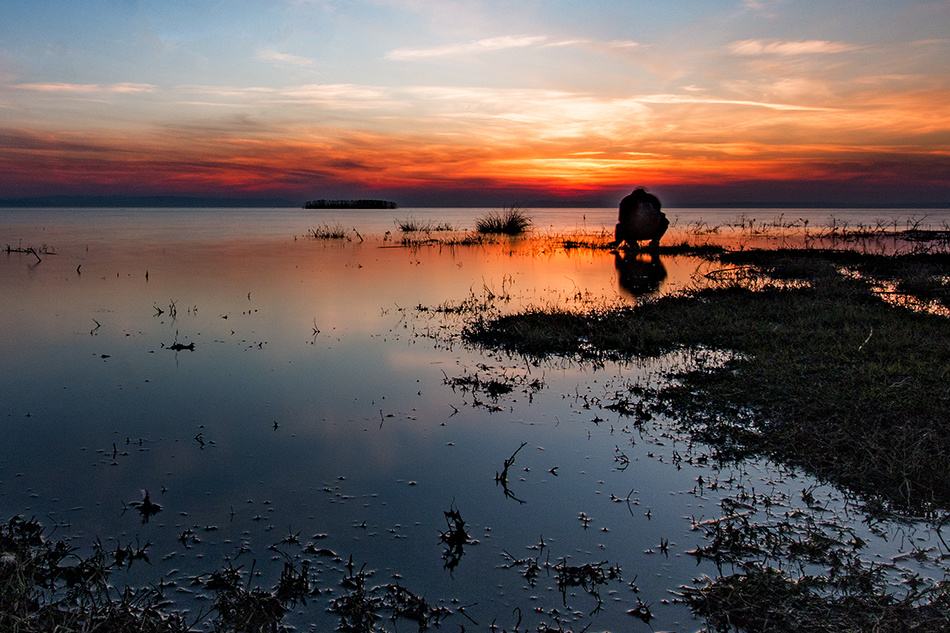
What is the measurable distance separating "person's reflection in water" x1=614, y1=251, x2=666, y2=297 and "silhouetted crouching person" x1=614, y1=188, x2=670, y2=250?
36.3 inches

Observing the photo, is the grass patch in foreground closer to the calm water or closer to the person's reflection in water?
the calm water

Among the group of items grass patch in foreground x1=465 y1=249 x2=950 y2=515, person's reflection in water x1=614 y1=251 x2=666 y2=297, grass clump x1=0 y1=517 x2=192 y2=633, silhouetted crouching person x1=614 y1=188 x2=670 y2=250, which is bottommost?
grass clump x1=0 y1=517 x2=192 y2=633

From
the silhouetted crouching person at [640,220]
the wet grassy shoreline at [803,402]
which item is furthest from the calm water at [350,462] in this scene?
the silhouetted crouching person at [640,220]

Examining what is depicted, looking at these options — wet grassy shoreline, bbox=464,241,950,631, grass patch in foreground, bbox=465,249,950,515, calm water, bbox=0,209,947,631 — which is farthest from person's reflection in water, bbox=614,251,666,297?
calm water, bbox=0,209,947,631

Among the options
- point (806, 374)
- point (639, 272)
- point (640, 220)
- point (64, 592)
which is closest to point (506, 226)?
point (640, 220)

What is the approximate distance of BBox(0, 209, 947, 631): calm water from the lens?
423 centimetres

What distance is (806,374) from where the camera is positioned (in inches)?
313

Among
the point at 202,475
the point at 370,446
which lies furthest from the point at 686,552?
the point at 202,475

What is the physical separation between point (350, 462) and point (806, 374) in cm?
598

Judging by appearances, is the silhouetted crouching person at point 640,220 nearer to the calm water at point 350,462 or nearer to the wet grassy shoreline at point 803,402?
the wet grassy shoreline at point 803,402

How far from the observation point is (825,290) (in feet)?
46.0

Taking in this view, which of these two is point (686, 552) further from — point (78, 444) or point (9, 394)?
point (9, 394)

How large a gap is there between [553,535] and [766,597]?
1505 millimetres

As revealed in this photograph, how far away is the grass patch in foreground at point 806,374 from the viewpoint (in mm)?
5629
